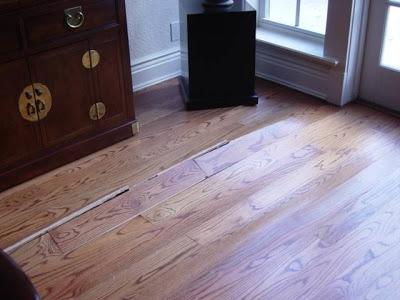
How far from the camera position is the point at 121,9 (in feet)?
7.47

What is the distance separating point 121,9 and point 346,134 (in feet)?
3.80

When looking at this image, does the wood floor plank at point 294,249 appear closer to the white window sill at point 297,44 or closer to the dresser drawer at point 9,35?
the white window sill at point 297,44

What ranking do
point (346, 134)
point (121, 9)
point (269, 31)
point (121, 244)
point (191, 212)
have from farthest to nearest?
point (269, 31), point (346, 134), point (121, 9), point (191, 212), point (121, 244)

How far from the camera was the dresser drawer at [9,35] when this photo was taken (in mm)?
1953

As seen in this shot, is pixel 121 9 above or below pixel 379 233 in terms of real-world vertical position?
above

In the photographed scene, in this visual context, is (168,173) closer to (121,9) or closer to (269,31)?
(121,9)

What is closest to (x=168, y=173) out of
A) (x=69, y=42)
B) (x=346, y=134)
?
(x=69, y=42)

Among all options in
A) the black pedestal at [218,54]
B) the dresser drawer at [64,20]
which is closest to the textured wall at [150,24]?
Answer: the black pedestal at [218,54]

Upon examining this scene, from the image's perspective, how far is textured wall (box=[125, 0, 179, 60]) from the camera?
291 cm

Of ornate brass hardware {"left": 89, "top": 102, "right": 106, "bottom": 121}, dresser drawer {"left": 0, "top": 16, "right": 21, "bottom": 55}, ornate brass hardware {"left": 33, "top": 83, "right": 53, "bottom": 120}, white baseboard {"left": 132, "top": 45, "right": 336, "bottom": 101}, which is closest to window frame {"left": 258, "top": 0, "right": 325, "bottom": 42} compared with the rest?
white baseboard {"left": 132, "top": 45, "right": 336, "bottom": 101}

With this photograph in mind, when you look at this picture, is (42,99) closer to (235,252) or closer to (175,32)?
(235,252)

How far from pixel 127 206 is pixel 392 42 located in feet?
4.95

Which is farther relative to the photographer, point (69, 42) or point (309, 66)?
point (309, 66)

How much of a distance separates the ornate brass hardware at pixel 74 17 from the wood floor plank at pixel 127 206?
681 millimetres
